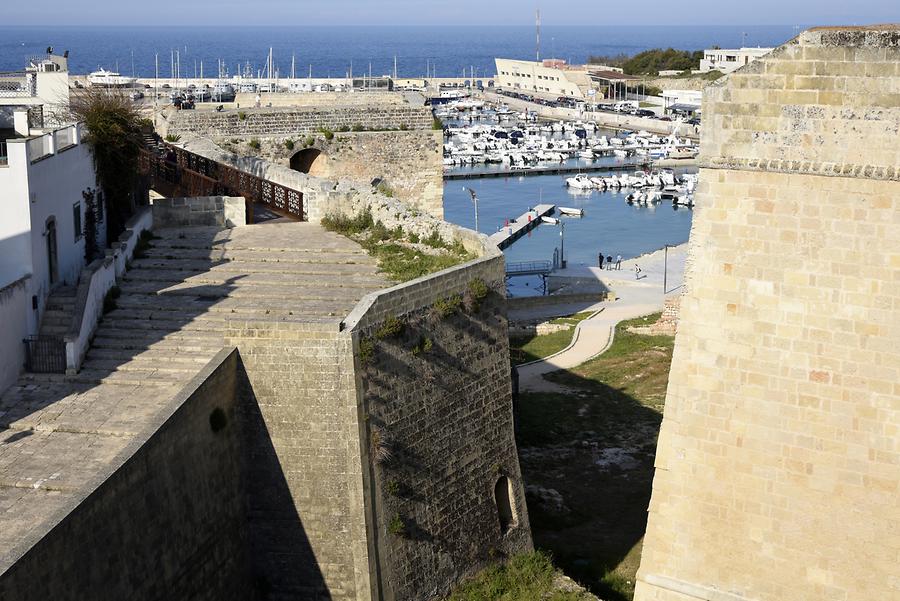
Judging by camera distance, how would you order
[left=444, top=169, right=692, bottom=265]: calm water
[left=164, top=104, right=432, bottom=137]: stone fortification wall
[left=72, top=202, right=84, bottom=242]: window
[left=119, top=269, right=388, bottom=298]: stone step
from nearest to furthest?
1. [left=119, top=269, right=388, bottom=298]: stone step
2. [left=72, top=202, right=84, bottom=242]: window
3. [left=164, top=104, right=432, bottom=137]: stone fortification wall
4. [left=444, top=169, right=692, bottom=265]: calm water

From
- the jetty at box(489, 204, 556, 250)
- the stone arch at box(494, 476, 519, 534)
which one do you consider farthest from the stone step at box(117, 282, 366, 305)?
the jetty at box(489, 204, 556, 250)

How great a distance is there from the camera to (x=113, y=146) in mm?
19031

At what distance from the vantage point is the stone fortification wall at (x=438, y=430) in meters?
14.6

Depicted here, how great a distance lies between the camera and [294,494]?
578 inches

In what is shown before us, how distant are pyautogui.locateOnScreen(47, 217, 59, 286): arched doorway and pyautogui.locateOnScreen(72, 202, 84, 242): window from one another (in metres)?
0.89

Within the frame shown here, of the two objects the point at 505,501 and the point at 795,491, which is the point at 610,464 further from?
the point at 795,491

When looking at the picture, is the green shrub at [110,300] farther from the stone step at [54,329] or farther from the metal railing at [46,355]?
the metal railing at [46,355]

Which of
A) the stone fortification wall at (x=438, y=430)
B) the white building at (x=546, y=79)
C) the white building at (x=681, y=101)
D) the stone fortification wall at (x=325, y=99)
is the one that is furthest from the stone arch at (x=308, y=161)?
the white building at (x=546, y=79)

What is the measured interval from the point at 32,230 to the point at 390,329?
4.71 metres

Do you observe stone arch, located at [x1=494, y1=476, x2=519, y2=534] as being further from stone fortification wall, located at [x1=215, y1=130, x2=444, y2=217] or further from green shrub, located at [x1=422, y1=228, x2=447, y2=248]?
stone fortification wall, located at [x1=215, y1=130, x2=444, y2=217]

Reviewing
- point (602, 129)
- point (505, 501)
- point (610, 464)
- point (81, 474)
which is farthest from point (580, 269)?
point (602, 129)

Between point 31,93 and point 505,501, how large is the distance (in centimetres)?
1128

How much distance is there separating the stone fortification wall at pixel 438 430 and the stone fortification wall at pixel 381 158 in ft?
27.6

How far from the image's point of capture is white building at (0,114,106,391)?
15.2 metres
